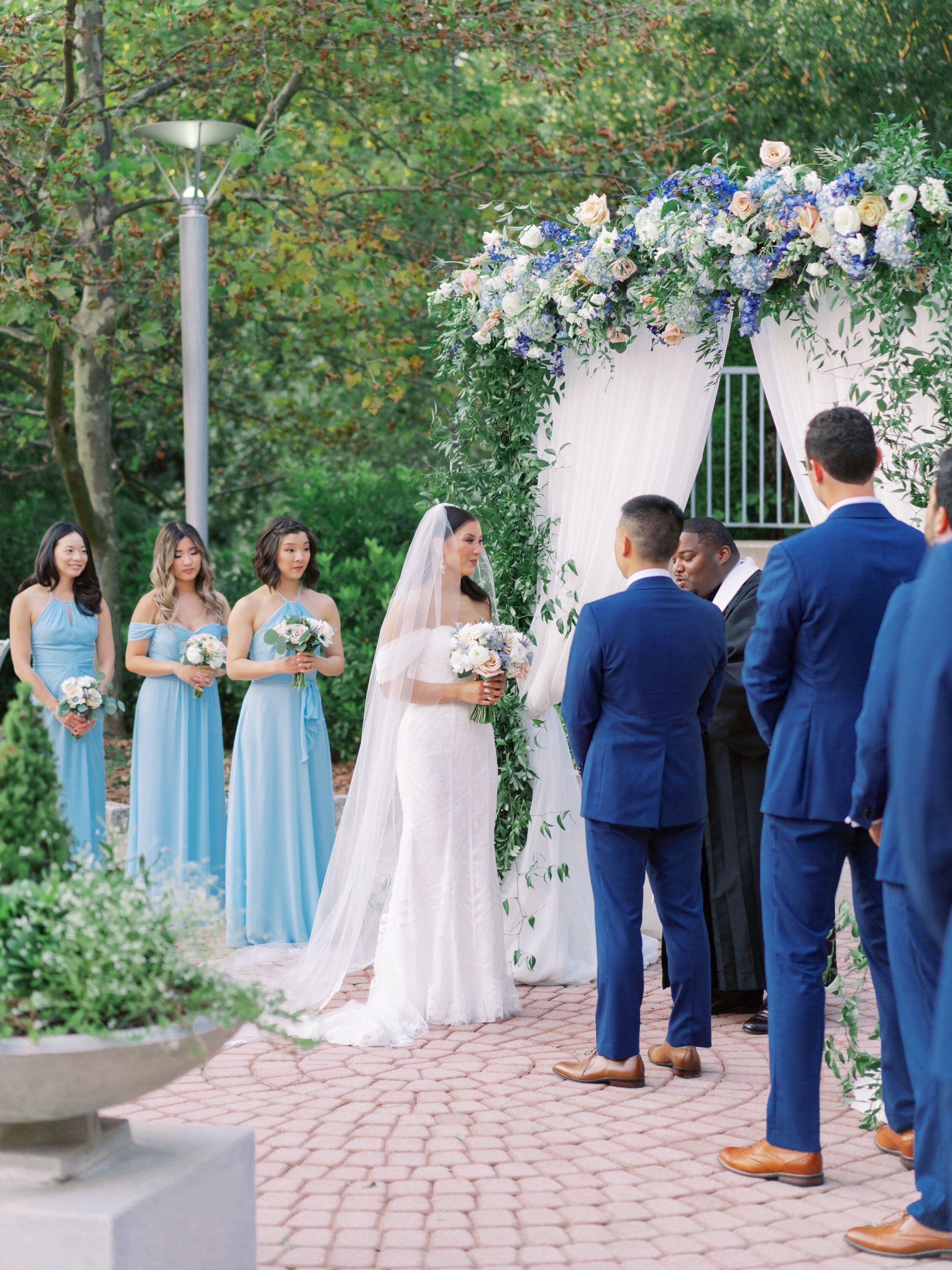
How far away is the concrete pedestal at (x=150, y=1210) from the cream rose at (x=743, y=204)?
3756 millimetres

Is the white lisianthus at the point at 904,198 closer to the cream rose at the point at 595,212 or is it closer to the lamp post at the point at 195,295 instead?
the cream rose at the point at 595,212

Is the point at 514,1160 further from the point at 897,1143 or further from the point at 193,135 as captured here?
A: the point at 193,135

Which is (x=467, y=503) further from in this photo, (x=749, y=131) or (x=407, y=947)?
(x=749, y=131)

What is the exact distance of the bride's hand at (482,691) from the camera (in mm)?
5734

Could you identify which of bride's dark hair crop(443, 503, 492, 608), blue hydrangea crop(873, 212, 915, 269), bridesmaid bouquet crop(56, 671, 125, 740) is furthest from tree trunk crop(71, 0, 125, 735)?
blue hydrangea crop(873, 212, 915, 269)

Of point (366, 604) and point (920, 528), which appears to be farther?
point (366, 604)

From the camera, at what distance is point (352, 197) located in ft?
42.4

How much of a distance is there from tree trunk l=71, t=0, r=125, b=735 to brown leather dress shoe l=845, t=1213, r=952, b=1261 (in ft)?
27.6

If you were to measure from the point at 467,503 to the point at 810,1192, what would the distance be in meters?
3.61

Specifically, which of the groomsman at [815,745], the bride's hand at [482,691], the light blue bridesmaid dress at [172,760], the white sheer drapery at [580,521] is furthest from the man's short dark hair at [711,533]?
the light blue bridesmaid dress at [172,760]

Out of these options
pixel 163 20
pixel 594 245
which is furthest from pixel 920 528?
pixel 163 20

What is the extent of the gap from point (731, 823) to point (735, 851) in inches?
4.9

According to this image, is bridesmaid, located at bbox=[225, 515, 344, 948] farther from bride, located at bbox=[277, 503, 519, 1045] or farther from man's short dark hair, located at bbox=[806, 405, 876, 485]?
man's short dark hair, located at bbox=[806, 405, 876, 485]

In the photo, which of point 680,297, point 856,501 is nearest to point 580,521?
point 680,297
